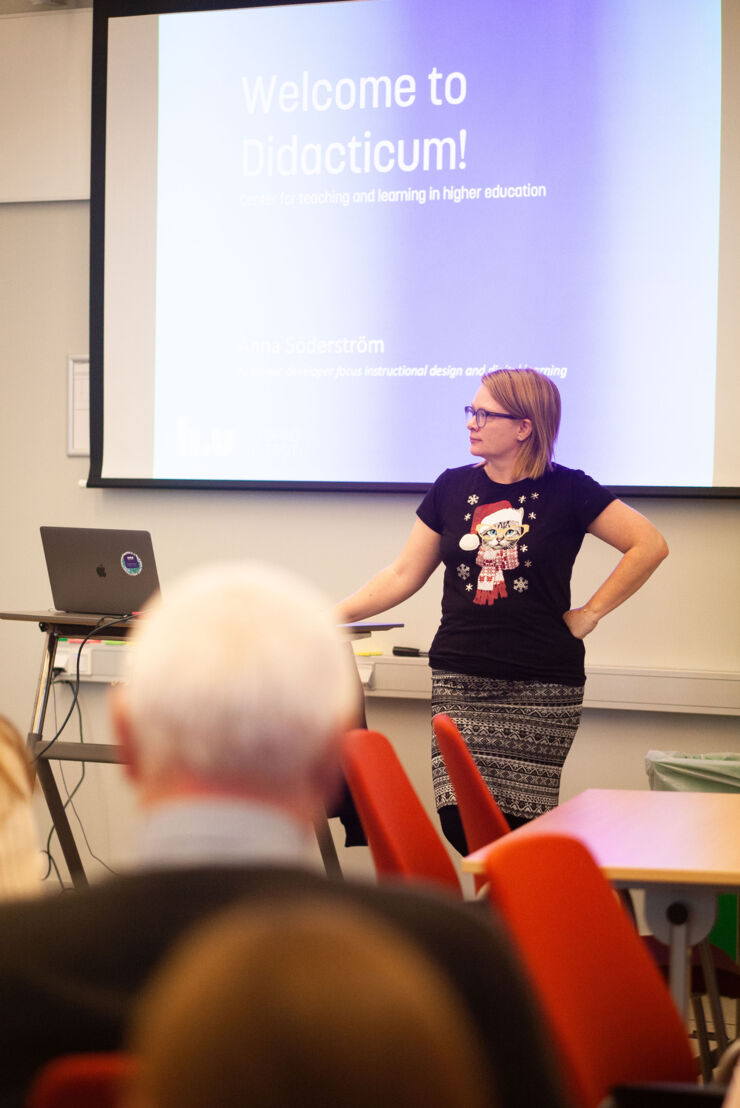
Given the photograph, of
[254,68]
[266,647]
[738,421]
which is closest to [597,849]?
[266,647]

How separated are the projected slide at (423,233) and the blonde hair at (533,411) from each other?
956 mm

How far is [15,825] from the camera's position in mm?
1148

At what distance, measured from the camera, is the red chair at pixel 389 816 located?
6.54 feet

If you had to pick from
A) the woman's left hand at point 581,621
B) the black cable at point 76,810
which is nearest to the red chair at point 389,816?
the woman's left hand at point 581,621

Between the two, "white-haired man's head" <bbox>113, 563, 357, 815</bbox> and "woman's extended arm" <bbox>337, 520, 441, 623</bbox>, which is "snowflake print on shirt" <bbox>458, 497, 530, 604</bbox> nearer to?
"woman's extended arm" <bbox>337, 520, 441, 623</bbox>

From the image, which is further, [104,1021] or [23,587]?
[23,587]

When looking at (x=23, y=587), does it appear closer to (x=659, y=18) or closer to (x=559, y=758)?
(x=559, y=758)

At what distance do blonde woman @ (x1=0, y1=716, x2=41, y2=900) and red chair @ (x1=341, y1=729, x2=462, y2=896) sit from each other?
30.6 inches

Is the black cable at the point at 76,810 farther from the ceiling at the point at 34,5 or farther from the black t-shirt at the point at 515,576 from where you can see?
the ceiling at the point at 34,5

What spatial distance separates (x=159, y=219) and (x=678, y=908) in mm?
3385

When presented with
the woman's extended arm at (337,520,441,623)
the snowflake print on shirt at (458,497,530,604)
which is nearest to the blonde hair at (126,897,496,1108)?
the snowflake print on shirt at (458,497,530,604)

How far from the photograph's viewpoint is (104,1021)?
2.61ft

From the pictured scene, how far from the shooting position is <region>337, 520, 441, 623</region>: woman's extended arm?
329 cm

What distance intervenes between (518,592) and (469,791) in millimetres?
723
